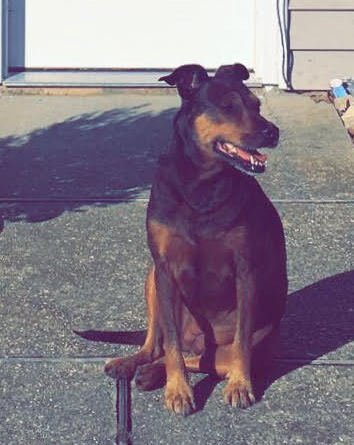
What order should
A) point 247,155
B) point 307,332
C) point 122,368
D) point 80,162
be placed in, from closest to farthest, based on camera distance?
point 247,155 → point 122,368 → point 307,332 → point 80,162

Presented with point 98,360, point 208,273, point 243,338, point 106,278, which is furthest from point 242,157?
point 106,278

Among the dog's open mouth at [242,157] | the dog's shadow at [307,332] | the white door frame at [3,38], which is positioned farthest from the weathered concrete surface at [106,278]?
the white door frame at [3,38]

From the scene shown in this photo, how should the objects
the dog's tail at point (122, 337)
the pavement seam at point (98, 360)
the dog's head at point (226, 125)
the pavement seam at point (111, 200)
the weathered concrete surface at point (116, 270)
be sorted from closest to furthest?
1. the dog's head at point (226, 125)
2. the weathered concrete surface at point (116, 270)
3. the pavement seam at point (98, 360)
4. the dog's tail at point (122, 337)
5. the pavement seam at point (111, 200)

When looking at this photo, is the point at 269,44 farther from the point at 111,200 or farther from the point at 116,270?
the point at 116,270

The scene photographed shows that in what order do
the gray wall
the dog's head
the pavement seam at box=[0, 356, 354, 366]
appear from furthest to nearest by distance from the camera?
the gray wall, the pavement seam at box=[0, 356, 354, 366], the dog's head

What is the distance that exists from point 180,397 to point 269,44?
6.09 m

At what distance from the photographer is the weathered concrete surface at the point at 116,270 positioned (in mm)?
4641

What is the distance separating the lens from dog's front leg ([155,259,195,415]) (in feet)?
15.4

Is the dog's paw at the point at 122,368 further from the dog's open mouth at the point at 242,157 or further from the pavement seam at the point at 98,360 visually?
the dog's open mouth at the point at 242,157

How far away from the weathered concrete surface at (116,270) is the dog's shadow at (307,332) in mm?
10

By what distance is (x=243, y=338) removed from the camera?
4.74 m

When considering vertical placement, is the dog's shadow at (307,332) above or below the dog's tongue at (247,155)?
below

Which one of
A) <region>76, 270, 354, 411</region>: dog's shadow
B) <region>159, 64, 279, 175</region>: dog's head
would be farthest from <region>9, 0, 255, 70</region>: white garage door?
<region>159, 64, 279, 175</region>: dog's head

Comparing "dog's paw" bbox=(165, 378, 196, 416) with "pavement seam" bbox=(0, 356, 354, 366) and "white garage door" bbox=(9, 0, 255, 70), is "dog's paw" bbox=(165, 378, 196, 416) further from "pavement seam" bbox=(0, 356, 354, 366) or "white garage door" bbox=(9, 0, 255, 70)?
"white garage door" bbox=(9, 0, 255, 70)
